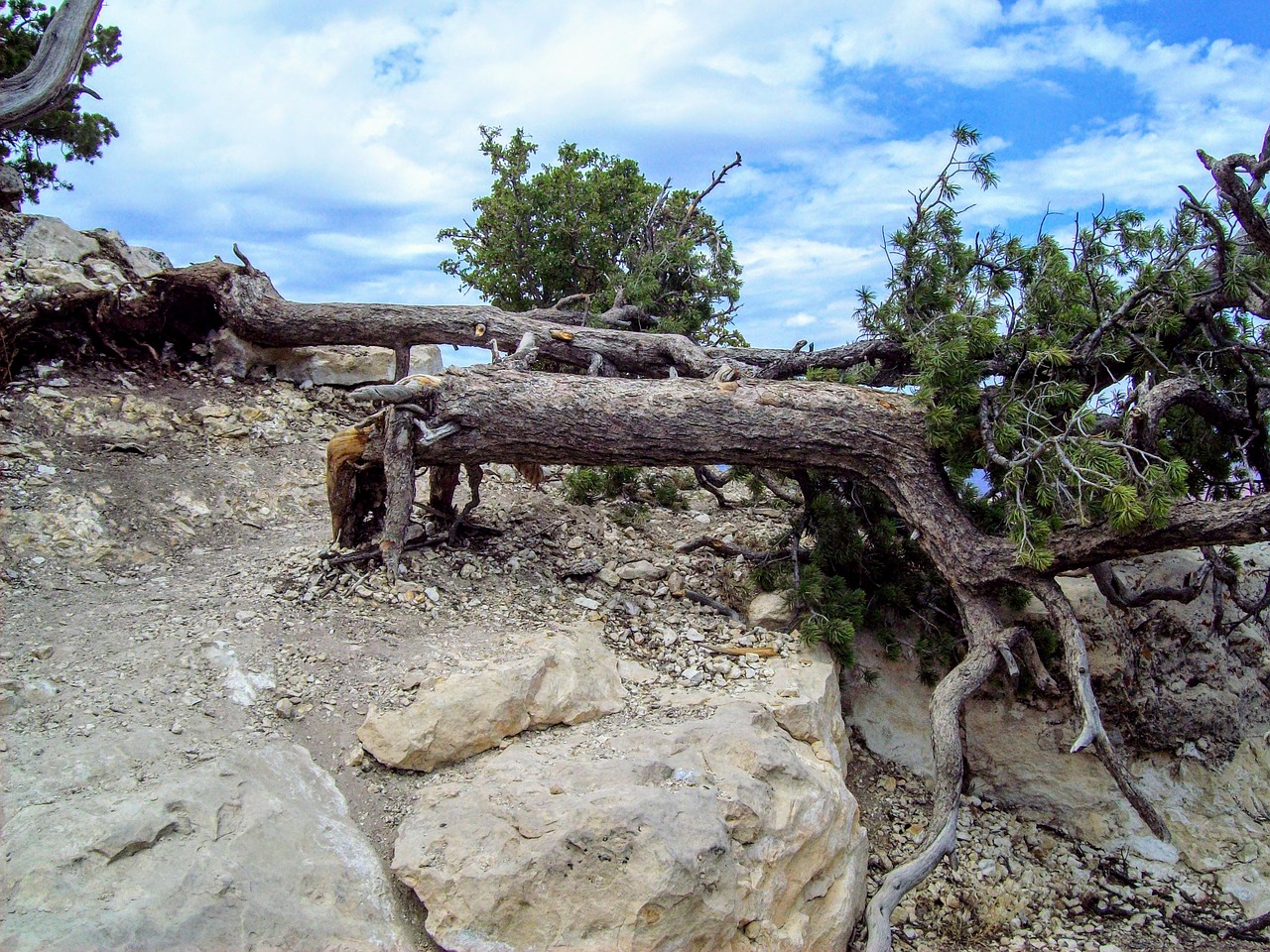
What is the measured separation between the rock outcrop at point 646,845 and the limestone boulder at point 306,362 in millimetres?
7060

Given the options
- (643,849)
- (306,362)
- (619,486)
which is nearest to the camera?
(643,849)

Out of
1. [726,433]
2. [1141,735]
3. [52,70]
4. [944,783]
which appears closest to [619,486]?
[726,433]

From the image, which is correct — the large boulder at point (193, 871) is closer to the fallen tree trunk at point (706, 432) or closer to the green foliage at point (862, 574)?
the fallen tree trunk at point (706, 432)

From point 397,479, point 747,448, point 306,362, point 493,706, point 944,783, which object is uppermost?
point 306,362

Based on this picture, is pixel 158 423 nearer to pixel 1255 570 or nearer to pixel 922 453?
pixel 922 453

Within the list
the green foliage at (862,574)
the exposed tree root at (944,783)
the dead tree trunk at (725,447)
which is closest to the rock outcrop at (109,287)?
the dead tree trunk at (725,447)

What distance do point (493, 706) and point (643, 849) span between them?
4.13 ft

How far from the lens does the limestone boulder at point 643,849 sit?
3.66m

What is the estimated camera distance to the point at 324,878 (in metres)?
3.71

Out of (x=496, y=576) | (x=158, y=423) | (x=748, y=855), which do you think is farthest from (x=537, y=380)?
(x=158, y=423)

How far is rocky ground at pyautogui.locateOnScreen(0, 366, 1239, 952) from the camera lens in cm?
443

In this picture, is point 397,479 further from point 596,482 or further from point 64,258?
point 64,258

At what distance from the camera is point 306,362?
33.7 feet

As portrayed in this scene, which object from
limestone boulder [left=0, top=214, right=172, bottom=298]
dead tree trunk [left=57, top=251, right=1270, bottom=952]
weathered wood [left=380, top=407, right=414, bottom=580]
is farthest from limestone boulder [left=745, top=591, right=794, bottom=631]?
limestone boulder [left=0, top=214, right=172, bottom=298]
